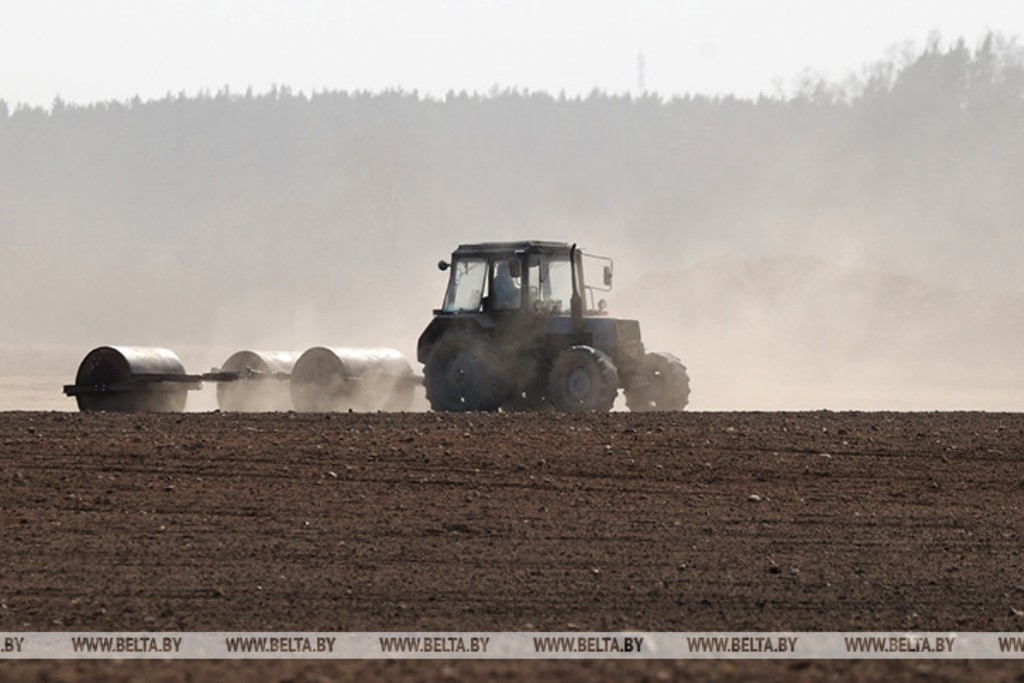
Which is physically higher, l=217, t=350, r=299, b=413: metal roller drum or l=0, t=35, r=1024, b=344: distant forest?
l=0, t=35, r=1024, b=344: distant forest

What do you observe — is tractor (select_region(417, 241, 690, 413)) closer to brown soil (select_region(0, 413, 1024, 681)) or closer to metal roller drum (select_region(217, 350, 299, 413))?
brown soil (select_region(0, 413, 1024, 681))

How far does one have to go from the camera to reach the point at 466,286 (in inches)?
914

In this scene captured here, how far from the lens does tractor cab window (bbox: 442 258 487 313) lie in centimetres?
2300

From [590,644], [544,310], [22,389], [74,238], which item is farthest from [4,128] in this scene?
[590,644]

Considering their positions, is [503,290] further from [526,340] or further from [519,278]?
[526,340]

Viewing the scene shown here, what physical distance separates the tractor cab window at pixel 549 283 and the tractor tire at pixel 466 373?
2.83ft

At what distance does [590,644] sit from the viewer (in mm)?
8477

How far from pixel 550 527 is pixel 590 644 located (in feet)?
13.5

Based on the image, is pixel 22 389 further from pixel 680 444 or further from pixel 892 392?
pixel 680 444

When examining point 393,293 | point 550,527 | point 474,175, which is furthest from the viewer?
point 474,175

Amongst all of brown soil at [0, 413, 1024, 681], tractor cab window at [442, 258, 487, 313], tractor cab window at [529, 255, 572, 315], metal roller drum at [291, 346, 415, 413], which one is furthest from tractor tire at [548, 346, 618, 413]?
metal roller drum at [291, 346, 415, 413]

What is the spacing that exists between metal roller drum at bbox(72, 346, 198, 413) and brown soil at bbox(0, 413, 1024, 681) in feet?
16.9

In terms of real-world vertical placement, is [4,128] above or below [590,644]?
above

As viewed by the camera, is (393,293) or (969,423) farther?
(393,293)
